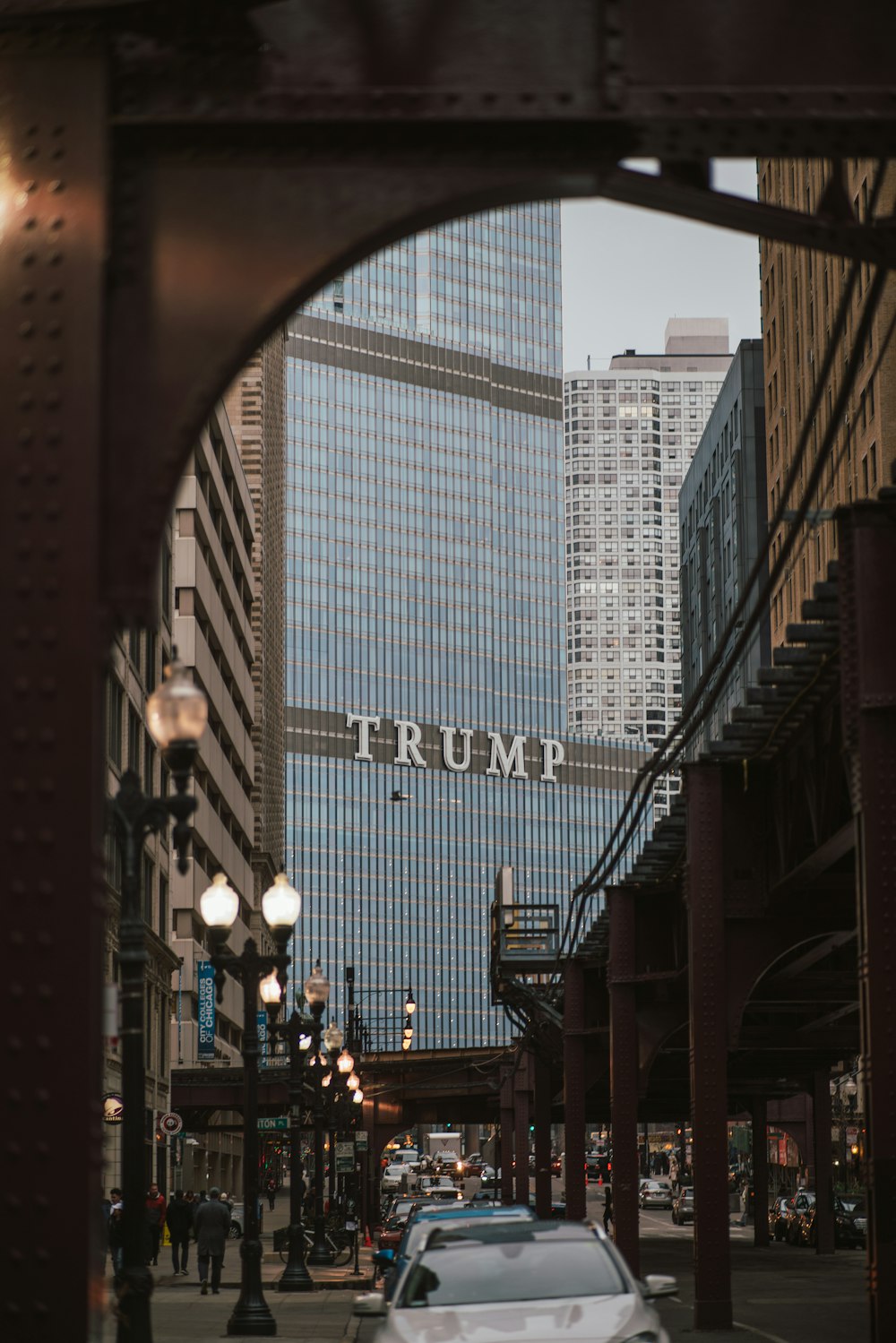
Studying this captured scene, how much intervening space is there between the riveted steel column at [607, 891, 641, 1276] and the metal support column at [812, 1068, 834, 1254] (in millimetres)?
15118

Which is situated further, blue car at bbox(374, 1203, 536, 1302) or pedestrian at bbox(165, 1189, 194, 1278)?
pedestrian at bbox(165, 1189, 194, 1278)

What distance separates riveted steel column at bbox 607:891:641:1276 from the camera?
115 feet

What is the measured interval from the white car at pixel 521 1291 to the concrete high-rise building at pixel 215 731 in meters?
57.0

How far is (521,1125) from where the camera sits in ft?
255

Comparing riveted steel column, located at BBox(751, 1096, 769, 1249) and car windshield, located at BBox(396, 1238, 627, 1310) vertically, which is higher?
car windshield, located at BBox(396, 1238, 627, 1310)

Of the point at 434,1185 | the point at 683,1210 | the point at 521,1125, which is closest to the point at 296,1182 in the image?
the point at 521,1125

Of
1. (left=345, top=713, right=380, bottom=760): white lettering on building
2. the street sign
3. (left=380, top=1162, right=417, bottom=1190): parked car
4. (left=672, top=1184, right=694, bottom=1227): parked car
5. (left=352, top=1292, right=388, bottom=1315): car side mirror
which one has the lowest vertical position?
(left=380, top=1162, right=417, bottom=1190): parked car

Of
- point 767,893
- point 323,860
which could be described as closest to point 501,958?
point 767,893

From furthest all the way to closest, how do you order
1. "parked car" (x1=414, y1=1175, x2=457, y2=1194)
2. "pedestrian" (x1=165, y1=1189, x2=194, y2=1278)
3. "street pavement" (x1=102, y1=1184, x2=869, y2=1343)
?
"parked car" (x1=414, y1=1175, x2=457, y2=1194), "pedestrian" (x1=165, y1=1189, x2=194, y2=1278), "street pavement" (x1=102, y1=1184, x2=869, y2=1343)

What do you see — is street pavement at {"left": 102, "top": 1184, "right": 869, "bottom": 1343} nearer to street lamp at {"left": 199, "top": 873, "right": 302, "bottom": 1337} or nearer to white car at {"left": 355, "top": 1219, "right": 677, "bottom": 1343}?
street lamp at {"left": 199, "top": 873, "right": 302, "bottom": 1337}

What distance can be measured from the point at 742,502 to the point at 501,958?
55.6 meters

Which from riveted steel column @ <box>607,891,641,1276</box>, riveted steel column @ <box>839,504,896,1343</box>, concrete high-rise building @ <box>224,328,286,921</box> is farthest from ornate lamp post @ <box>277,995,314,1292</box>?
concrete high-rise building @ <box>224,328,286,921</box>

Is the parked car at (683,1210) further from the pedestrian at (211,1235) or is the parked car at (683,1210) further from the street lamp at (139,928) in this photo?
the street lamp at (139,928)

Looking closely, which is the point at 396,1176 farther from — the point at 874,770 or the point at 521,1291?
the point at 521,1291
